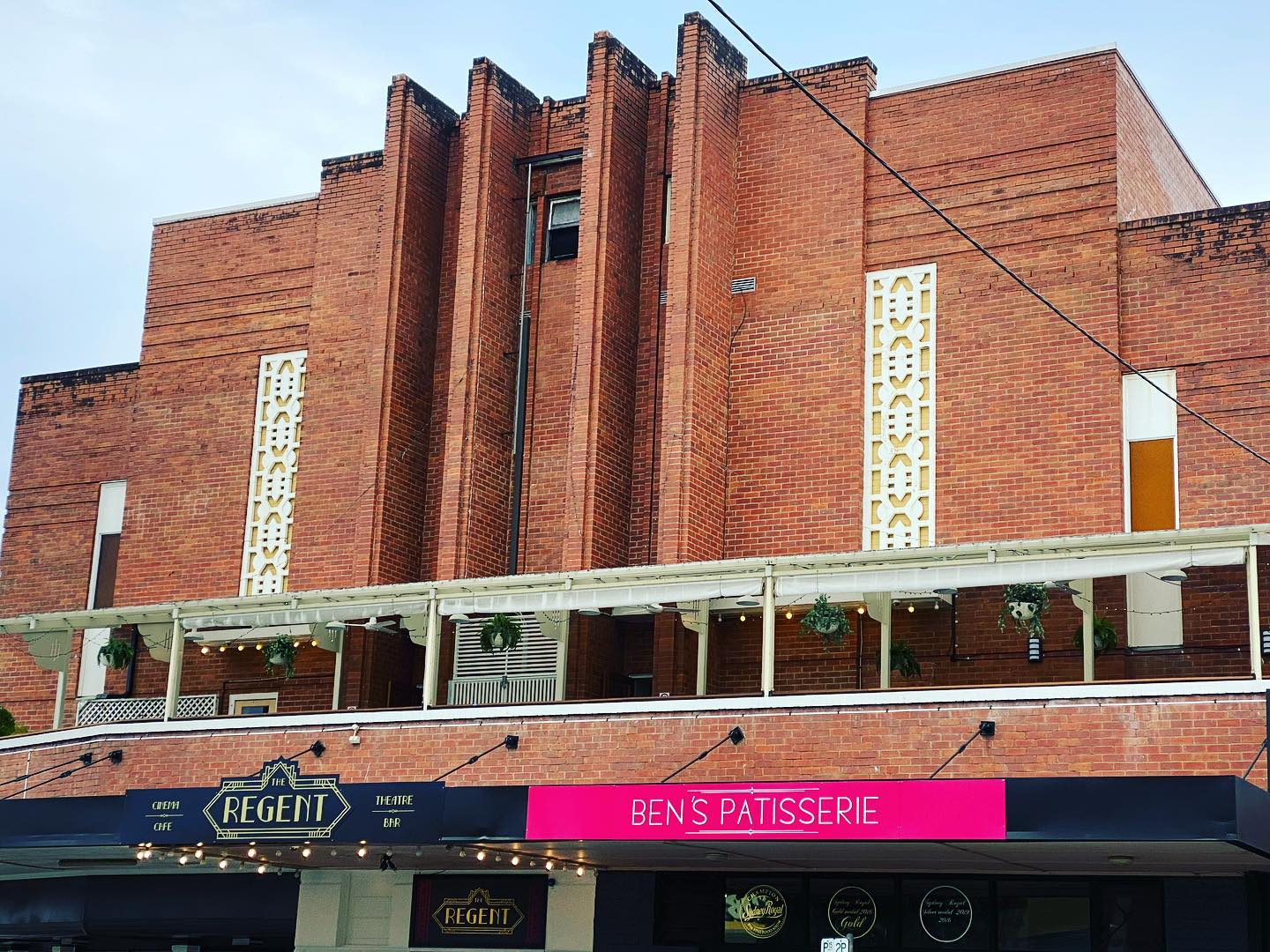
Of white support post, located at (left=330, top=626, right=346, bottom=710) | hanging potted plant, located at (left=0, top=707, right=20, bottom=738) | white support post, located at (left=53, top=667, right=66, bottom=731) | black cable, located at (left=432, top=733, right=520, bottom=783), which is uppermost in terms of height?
white support post, located at (left=330, top=626, right=346, bottom=710)

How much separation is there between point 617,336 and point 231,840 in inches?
373

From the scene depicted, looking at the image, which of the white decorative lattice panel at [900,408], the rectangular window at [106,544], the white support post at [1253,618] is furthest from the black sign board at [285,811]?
the white support post at [1253,618]

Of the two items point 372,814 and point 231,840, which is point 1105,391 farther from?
point 231,840

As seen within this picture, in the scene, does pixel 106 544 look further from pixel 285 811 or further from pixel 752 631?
pixel 752 631

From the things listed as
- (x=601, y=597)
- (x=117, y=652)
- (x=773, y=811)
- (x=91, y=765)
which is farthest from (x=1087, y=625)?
(x=117, y=652)

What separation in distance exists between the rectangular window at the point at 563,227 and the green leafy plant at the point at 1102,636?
408 inches

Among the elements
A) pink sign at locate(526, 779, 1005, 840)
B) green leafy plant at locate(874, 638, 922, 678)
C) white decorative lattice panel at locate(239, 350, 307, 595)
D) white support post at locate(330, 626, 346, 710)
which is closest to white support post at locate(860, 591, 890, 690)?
green leafy plant at locate(874, 638, 922, 678)

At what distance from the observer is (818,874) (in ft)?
77.9

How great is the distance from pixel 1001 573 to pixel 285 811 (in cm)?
923

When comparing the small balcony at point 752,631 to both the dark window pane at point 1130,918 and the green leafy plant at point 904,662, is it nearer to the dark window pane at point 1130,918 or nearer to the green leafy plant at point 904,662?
the green leafy plant at point 904,662

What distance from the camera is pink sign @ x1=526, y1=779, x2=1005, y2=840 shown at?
60.8 ft

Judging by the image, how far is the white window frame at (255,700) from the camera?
29.0 meters

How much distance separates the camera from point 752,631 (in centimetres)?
2597

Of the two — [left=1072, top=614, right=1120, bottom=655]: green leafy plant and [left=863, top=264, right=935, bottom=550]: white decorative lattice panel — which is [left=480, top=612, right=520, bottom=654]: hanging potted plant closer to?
[left=863, top=264, right=935, bottom=550]: white decorative lattice panel
